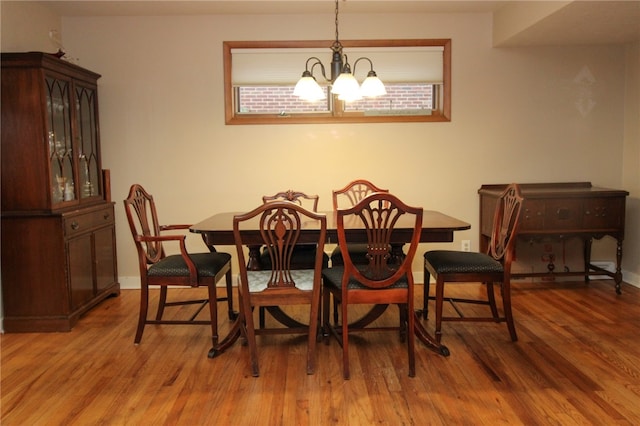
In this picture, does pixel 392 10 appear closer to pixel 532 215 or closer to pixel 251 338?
pixel 532 215

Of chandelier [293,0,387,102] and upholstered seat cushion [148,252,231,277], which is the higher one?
chandelier [293,0,387,102]

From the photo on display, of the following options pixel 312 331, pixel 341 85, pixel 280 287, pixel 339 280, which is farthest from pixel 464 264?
pixel 341 85

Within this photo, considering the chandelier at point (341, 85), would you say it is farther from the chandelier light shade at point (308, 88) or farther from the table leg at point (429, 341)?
the table leg at point (429, 341)

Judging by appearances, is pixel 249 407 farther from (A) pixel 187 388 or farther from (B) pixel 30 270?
(B) pixel 30 270

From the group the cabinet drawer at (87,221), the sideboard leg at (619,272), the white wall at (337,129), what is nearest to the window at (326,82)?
the white wall at (337,129)

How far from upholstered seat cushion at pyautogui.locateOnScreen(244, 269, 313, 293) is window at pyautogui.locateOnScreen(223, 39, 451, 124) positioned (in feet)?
6.40

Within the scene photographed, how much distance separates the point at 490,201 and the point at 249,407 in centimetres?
284

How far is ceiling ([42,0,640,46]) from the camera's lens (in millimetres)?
3846

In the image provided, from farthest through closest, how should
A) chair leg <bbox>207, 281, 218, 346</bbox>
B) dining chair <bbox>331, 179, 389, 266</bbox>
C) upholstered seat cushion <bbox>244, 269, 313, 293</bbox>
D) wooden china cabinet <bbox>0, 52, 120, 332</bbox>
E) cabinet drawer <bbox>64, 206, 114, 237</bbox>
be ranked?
dining chair <bbox>331, 179, 389, 266</bbox> < cabinet drawer <bbox>64, 206, 114, 237</bbox> < wooden china cabinet <bbox>0, 52, 120, 332</bbox> < chair leg <bbox>207, 281, 218, 346</bbox> < upholstered seat cushion <bbox>244, 269, 313, 293</bbox>

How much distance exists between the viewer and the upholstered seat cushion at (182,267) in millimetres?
3064

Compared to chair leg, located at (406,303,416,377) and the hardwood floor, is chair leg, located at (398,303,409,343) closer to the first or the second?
the hardwood floor

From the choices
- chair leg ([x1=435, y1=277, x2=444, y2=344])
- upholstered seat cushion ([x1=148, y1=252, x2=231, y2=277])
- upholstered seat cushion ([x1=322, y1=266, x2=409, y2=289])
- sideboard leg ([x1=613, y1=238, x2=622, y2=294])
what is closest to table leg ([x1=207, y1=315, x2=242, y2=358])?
upholstered seat cushion ([x1=148, y1=252, x2=231, y2=277])

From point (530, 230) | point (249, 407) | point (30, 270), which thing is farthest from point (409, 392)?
point (30, 270)

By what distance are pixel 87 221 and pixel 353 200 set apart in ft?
6.54
